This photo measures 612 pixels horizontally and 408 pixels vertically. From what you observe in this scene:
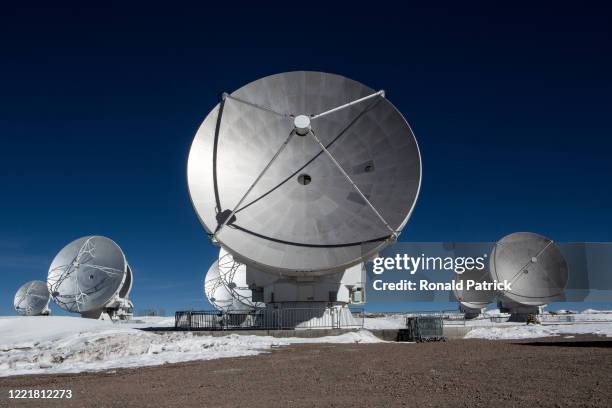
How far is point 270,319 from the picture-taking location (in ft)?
102

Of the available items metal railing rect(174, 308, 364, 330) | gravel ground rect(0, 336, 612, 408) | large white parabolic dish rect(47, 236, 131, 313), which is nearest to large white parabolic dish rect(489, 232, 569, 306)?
metal railing rect(174, 308, 364, 330)

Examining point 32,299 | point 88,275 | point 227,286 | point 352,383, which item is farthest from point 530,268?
point 32,299

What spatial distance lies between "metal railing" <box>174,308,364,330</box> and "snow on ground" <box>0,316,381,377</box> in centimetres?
371

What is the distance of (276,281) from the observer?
3172 cm

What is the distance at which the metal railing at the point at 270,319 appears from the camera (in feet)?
101

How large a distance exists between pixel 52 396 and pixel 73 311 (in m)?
40.7

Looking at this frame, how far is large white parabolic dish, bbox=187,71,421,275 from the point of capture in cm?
2731

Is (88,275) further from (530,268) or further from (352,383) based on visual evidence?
(352,383)

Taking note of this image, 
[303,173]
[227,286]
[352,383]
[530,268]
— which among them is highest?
[303,173]

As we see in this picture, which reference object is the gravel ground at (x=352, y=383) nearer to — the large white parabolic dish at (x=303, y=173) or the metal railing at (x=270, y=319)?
the large white parabolic dish at (x=303, y=173)

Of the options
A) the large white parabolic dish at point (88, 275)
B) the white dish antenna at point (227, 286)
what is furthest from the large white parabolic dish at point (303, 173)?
the large white parabolic dish at point (88, 275)

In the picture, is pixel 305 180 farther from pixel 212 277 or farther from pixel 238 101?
pixel 212 277

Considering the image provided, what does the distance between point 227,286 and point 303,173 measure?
84.9 ft

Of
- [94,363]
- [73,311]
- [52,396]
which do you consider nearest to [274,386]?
[52,396]
